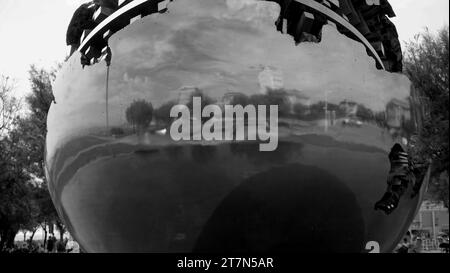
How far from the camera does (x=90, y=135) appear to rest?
604 cm

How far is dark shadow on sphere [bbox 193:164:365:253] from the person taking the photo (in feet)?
18.2

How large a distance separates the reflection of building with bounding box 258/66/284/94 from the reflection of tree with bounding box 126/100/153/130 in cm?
112

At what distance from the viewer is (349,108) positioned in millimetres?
5844

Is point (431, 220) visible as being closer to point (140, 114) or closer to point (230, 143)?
point (230, 143)

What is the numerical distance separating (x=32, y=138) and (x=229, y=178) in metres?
17.2

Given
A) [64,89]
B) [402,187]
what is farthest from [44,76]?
Answer: [402,187]

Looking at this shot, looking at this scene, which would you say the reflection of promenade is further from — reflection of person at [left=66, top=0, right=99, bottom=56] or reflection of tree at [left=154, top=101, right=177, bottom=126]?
reflection of person at [left=66, top=0, right=99, bottom=56]

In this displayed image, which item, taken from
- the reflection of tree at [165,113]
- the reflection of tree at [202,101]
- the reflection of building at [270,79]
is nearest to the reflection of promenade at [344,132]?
the reflection of building at [270,79]

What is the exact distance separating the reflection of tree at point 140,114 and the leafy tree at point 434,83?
1139 cm

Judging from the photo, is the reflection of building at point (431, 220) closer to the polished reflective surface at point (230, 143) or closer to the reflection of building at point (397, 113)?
the reflection of building at point (397, 113)

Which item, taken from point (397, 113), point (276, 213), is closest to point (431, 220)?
point (397, 113)

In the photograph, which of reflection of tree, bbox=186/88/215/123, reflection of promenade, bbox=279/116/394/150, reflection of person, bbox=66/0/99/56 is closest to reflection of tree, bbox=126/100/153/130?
reflection of tree, bbox=186/88/215/123

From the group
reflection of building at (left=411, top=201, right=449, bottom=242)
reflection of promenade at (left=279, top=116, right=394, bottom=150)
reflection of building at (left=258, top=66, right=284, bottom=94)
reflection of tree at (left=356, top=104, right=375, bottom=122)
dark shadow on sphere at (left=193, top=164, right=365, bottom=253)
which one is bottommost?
dark shadow on sphere at (left=193, top=164, right=365, bottom=253)
